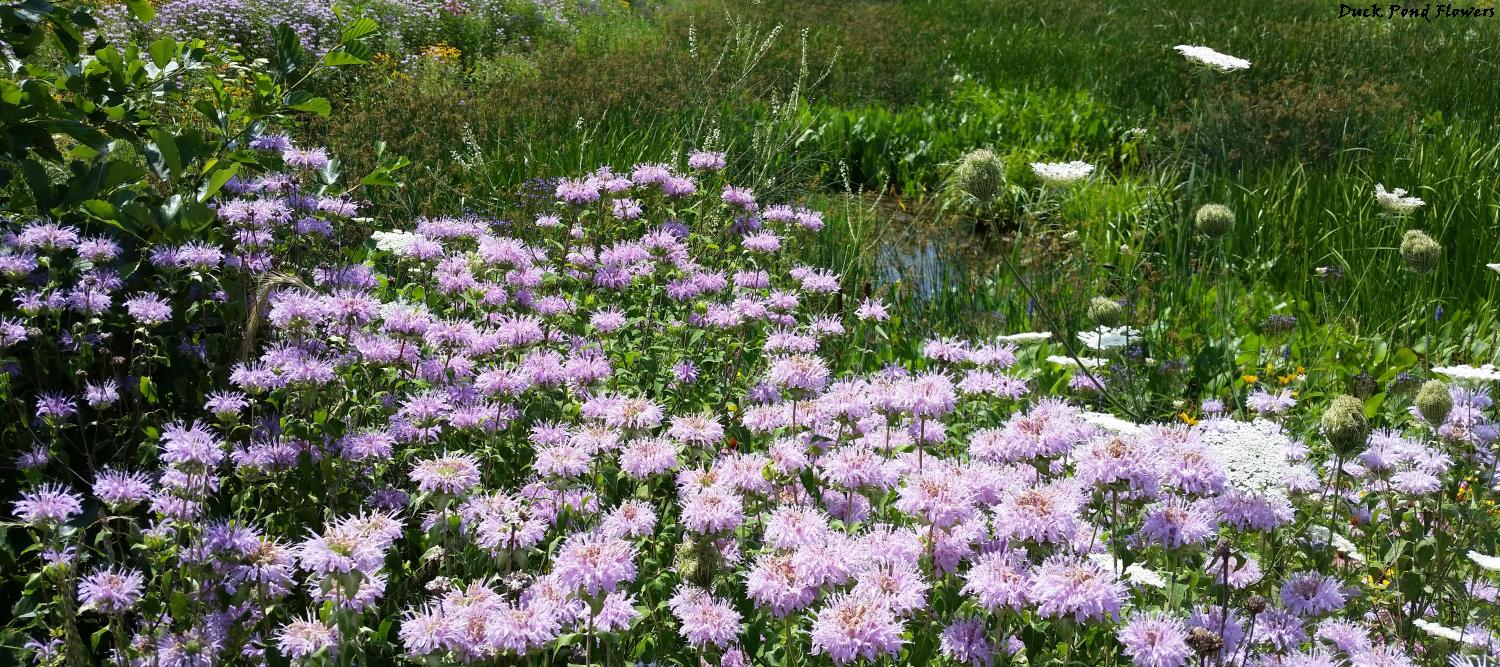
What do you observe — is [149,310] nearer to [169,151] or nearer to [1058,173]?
[169,151]

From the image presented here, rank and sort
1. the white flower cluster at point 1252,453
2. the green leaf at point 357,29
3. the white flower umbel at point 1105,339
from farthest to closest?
the white flower umbel at point 1105,339, the green leaf at point 357,29, the white flower cluster at point 1252,453

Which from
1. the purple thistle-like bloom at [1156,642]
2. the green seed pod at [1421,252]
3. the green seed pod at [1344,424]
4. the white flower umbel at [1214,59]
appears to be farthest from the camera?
the white flower umbel at [1214,59]

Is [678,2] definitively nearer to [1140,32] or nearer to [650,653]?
[1140,32]

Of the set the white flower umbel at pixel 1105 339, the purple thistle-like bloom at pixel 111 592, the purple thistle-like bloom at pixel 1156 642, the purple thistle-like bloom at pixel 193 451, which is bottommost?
the white flower umbel at pixel 1105 339

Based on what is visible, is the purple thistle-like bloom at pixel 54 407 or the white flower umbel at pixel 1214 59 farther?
the white flower umbel at pixel 1214 59

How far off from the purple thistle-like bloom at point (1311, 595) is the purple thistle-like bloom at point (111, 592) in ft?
6.96

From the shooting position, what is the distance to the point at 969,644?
185cm

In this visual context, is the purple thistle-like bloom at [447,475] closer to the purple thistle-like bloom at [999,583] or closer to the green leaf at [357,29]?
the purple thistle-like bloom at [999,583]

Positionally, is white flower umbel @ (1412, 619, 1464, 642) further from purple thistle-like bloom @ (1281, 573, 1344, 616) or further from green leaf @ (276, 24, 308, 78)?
green leaf @ (276, 24, 308, 78)

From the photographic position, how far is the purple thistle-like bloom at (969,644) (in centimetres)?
183

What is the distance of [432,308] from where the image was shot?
350 centimetres

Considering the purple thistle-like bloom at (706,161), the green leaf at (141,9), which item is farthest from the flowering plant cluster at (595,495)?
the purple thistle-like bloom at (706,161)

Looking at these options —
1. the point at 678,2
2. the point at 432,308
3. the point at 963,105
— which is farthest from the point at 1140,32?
the point at 432,308

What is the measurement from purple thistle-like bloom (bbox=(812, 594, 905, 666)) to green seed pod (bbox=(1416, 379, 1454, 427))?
5.02 ft
